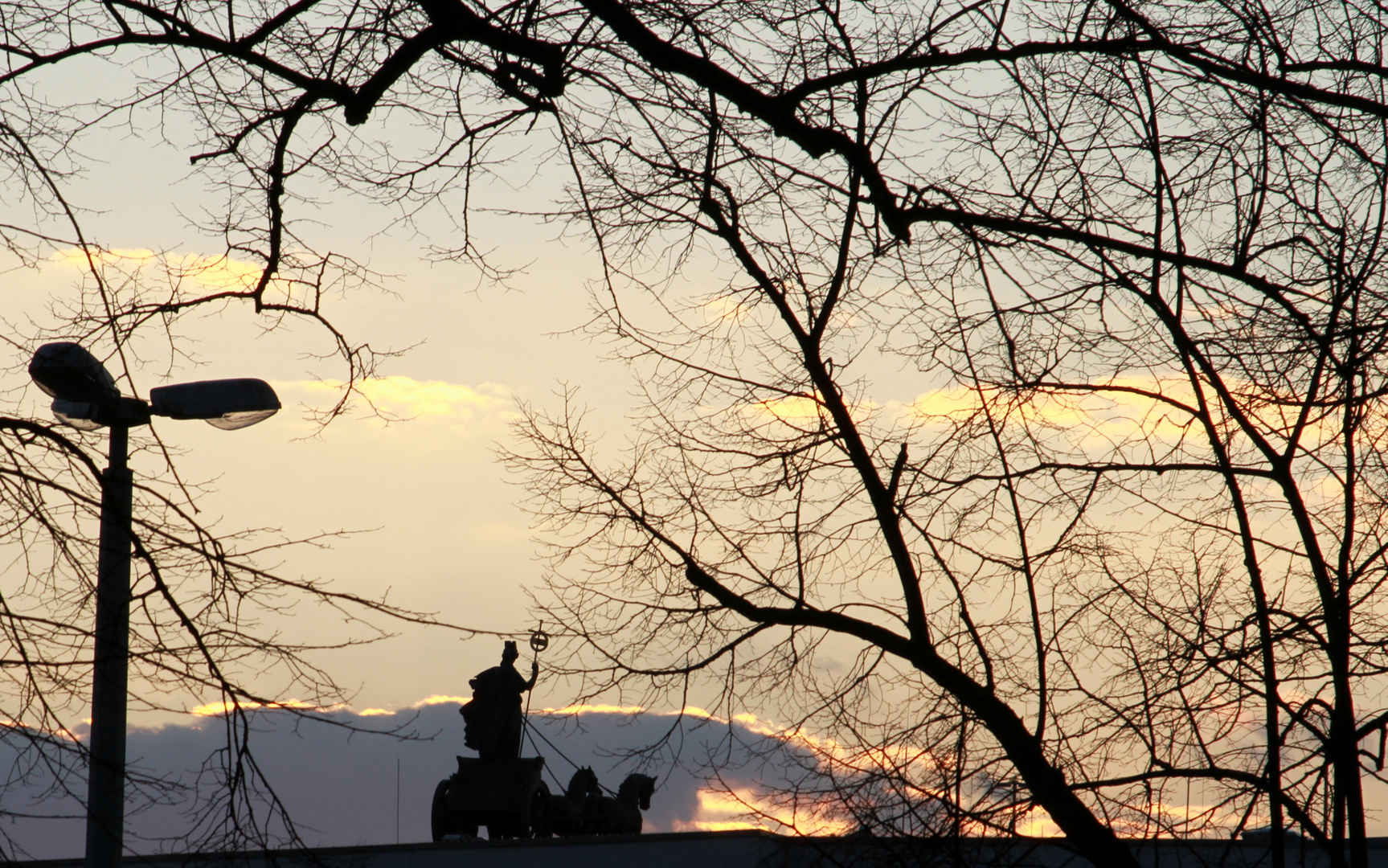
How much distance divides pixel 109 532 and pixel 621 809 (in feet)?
61.9

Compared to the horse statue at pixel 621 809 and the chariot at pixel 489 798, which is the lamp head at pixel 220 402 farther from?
the horse statue at pixel 621 809

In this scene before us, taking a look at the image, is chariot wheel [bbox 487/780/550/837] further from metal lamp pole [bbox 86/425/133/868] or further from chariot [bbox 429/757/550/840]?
metal lamp pole [bbox 86/425/133/868]

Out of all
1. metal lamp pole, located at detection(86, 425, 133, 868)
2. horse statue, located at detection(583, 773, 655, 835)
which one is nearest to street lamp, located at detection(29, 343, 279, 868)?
metal lamp pole, located at detection(86, 425, 133, 868)

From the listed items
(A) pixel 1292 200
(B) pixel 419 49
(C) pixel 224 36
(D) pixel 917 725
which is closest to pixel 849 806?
(D) pixel 917 725

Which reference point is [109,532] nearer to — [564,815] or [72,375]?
[72,375]

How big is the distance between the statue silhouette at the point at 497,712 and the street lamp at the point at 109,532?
50.5 feet

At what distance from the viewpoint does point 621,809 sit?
23641 millimetres

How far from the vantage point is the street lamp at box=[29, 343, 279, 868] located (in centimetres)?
555

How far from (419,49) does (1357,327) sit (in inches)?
162

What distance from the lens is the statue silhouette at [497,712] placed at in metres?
21.7

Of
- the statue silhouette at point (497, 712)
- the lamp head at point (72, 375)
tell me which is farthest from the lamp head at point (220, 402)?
the statue silhouette at point (497, 712)

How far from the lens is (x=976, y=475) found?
759cm

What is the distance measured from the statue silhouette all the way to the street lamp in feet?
50.5

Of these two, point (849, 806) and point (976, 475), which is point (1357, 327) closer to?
point (976, 475)
